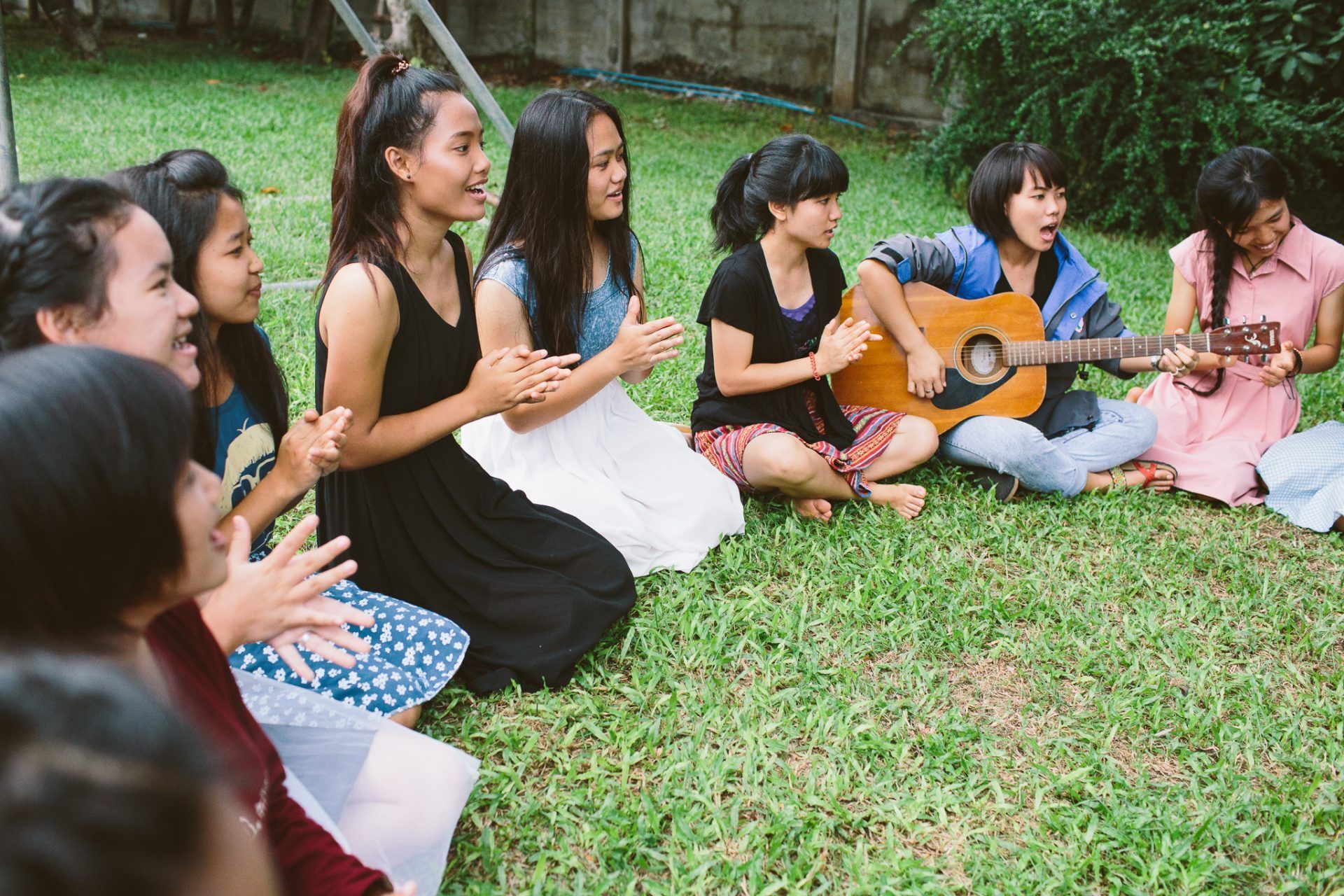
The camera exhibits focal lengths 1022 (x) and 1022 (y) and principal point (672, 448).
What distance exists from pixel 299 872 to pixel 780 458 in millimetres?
2061

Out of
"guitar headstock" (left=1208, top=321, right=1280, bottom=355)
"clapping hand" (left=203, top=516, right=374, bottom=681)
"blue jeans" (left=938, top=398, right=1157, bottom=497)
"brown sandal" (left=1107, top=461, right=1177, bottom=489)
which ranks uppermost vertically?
"guitar headstock" (left=1208, top=321, right=1280, bottom=355)

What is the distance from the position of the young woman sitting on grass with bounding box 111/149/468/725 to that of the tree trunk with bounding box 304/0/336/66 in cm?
1349

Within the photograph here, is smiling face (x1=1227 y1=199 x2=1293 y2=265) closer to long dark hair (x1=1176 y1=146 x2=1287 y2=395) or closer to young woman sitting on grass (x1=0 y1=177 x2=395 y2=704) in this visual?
long dark hair (x1=1176 y1=146 x2=1287 y2=395)

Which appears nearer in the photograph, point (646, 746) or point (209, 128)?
point (646, 746)

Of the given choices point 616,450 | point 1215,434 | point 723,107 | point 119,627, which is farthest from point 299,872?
point 723,107

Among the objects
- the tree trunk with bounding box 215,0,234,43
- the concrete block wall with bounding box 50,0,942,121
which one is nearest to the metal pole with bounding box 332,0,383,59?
the concrete block wall with bounding box 50,0,942,121

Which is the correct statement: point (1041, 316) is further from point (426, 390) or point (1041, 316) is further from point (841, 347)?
point (426, 390)

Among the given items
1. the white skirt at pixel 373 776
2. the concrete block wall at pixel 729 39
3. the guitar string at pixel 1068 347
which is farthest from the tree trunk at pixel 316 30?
the white skirt at pixel 373 776

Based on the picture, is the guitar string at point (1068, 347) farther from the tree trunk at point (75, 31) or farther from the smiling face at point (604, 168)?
the tree trunk at point (75, 31)

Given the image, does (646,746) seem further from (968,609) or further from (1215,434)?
(1215,434)

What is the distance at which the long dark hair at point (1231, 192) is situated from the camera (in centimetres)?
342

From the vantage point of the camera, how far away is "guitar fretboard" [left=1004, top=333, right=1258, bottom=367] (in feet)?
11.7

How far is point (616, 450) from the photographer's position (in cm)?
324

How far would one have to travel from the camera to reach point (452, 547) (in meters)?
2.61
